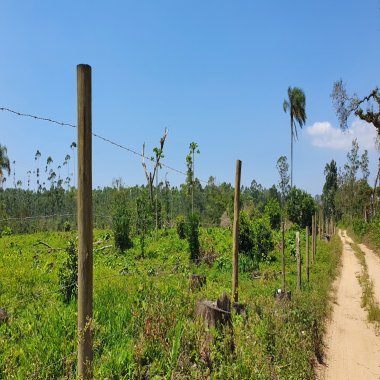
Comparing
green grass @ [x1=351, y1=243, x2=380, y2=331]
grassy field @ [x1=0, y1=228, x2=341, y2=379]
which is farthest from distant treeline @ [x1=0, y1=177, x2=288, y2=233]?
grassy field @ [x1=0, y1=228, x2=341, y2=379]

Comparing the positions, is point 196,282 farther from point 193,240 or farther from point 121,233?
point 121,233

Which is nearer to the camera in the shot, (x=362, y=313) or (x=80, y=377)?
(x=80, y=377)

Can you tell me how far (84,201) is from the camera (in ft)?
10.6

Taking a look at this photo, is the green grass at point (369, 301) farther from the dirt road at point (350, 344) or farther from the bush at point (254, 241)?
the bush at point (254, 241)

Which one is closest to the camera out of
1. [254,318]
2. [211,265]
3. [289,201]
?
[254,318]

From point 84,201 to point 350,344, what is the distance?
7.91 meters

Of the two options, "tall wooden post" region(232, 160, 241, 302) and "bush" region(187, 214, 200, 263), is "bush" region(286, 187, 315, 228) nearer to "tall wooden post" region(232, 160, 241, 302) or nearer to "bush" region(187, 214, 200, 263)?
"bush" region(187, 214, 200, 263)

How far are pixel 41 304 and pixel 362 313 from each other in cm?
920

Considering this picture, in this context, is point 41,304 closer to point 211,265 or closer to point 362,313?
point 362,313

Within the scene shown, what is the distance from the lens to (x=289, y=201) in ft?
140

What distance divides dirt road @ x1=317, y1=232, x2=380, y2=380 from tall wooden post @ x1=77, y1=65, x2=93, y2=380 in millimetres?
5309

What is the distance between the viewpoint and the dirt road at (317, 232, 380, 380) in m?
7.31

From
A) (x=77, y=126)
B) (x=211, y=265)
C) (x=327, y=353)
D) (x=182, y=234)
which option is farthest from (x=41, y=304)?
(x=182, y=234)

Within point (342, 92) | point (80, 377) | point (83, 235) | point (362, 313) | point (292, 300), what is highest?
point (342, 92)
